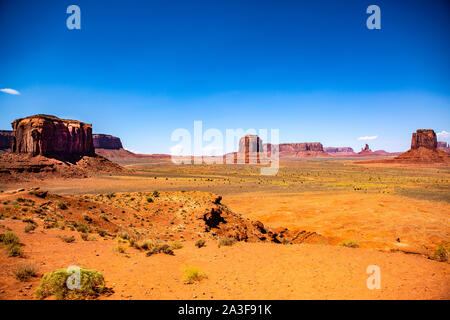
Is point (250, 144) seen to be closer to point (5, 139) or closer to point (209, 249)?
point (5, 139)

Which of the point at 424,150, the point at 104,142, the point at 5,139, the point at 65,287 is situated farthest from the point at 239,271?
the point at 104,142

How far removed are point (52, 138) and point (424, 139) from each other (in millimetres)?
176283

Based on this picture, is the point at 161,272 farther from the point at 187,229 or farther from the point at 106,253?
the point at 187,229

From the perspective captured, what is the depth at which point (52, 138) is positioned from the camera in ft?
207

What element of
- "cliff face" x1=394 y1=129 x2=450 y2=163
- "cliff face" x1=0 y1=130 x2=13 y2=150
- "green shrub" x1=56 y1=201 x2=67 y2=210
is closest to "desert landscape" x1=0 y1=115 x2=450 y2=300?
"green shrub" x1=56 y1=201 x2=67 y2=210

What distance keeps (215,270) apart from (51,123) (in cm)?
7489

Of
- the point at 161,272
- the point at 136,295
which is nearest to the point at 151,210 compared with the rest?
the point at 161,272

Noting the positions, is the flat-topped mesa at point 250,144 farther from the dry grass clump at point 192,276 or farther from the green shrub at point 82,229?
the dry grass clump at point 192,276

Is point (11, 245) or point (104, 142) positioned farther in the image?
point (104, 142)

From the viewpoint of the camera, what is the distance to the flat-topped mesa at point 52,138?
58000 millimetres

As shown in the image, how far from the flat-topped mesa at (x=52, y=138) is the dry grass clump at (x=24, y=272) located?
66.8m

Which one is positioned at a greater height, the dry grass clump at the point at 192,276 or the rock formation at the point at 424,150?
the rock formation at the point at 424,150

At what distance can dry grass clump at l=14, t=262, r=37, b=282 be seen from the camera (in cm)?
580

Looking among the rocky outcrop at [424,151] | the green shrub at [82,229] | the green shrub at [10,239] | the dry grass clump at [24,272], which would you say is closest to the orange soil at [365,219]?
the green shrub at [82,229]
